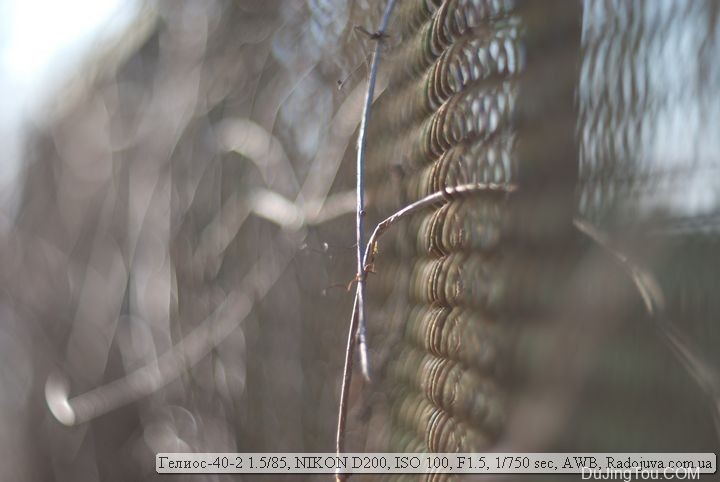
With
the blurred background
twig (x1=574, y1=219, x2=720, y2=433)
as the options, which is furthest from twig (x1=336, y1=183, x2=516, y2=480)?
twig (x1=574, y1=219, x2=720, y2=433)

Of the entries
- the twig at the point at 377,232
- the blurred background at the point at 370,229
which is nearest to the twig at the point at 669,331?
the blurred background at the point at 370,229

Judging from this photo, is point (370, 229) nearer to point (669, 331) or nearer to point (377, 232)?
point (377, 232)

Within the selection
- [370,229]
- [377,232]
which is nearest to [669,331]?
[377,232]

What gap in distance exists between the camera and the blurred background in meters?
0.35

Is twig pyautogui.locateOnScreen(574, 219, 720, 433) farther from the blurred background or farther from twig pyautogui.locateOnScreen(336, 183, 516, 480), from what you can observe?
twig pyautogui.locateOnScreen(336, 183, 516, 480)

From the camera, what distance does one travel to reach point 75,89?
1814 millimetres

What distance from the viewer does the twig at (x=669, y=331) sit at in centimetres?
33

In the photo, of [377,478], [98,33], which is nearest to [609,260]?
[377,478]

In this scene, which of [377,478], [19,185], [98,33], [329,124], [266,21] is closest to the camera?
[377,478]

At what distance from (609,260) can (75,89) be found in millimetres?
1669

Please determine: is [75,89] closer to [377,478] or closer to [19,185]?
[19,185]

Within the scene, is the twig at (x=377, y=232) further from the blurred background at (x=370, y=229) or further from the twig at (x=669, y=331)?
the twig at (x=669, y=331)

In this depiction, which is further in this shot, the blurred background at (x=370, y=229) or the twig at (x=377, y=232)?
the twig at (x=377, y=232)

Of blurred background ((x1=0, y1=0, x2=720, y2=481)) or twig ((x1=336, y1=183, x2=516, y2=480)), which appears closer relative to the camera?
blurred background ((x1=0, y1=0, x2=720, y2=481))
